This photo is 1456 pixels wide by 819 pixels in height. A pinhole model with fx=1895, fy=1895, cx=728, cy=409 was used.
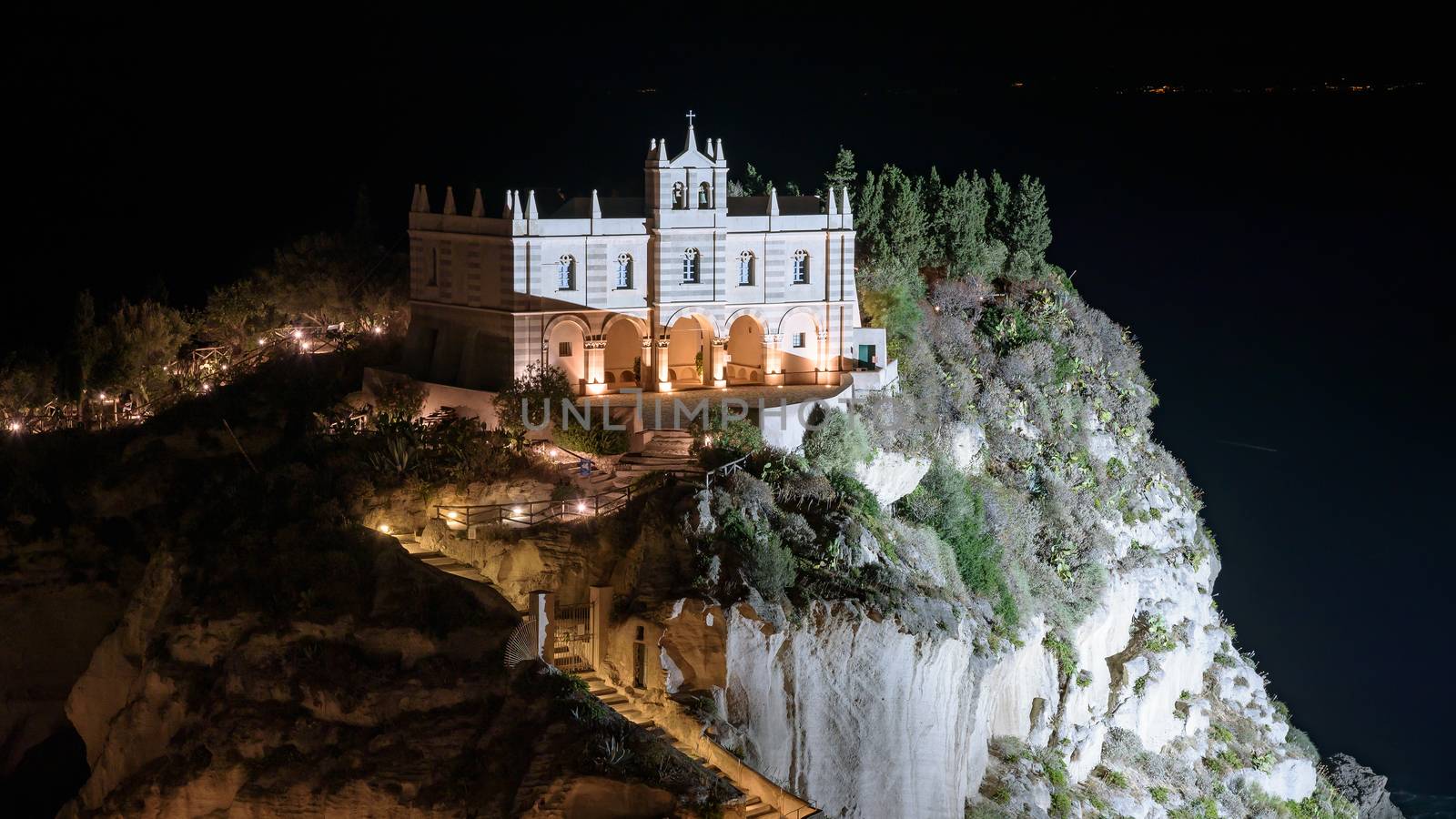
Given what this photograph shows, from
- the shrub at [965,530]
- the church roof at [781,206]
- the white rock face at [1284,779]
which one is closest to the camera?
the shrub at [965,530]

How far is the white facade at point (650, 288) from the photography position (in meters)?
61.2

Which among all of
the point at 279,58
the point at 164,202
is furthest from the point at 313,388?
the point at 279,58

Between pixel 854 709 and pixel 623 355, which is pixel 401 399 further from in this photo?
pixel 854 709

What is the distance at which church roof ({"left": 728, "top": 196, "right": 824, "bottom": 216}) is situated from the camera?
212 ft

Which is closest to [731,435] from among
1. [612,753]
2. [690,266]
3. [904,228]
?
[690,266]

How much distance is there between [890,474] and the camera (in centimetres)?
6044

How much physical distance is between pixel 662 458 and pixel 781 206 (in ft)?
43.1

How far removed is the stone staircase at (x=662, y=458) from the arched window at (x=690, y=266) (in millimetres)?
7375

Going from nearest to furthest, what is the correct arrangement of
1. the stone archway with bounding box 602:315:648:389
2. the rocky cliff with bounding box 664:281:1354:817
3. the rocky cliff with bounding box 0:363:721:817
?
1. the rocky cliff with bounding box 0:363:721:817
2. the rocky cliff with bounding box 664:281:1354:817
3. the stone archway with bounding box 602:315:648:389

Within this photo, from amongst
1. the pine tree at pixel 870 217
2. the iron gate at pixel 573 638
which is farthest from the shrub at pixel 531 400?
the pine tree at pixel 870 217

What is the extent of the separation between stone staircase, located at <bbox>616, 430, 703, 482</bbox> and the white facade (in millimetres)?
5547

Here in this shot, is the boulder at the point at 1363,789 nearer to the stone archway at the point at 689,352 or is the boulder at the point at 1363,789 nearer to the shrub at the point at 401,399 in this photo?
the stone archway at the point at 689,352

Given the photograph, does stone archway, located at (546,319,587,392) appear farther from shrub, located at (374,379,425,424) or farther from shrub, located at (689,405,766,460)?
shrub, located at (689,405,766,460)

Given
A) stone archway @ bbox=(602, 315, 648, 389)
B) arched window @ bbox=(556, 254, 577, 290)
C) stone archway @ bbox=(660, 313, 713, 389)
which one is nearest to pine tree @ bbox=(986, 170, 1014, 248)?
stone archway @ bbox=(660, 313, 713, 389)
